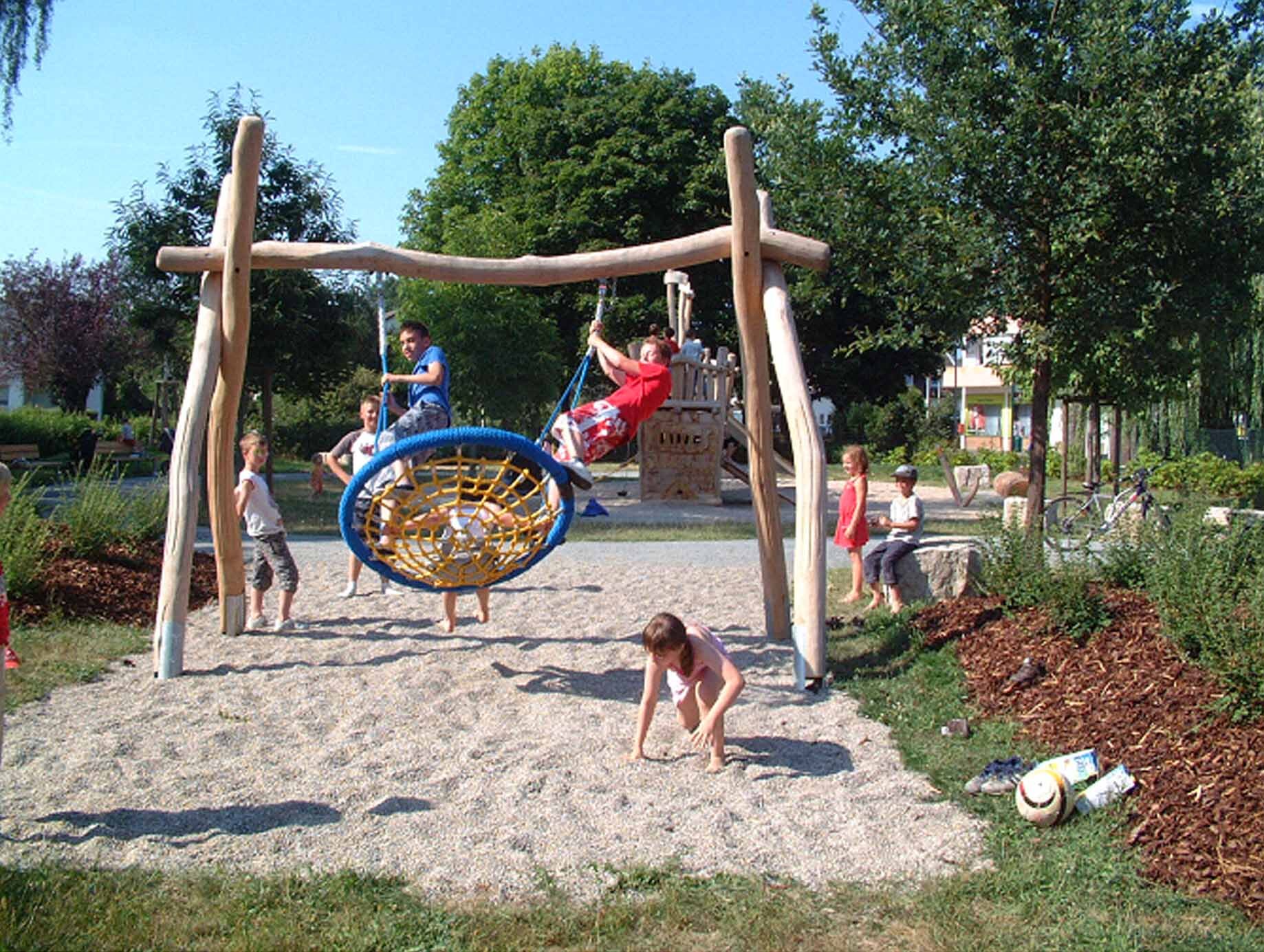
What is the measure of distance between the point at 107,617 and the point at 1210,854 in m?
7.45

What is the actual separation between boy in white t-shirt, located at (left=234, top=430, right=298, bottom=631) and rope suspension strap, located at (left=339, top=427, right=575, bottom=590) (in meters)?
2.08

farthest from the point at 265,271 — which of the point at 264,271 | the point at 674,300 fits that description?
the point at 674,300

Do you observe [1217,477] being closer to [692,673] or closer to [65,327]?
[692,673]

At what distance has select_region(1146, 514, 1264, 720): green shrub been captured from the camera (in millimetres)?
4855

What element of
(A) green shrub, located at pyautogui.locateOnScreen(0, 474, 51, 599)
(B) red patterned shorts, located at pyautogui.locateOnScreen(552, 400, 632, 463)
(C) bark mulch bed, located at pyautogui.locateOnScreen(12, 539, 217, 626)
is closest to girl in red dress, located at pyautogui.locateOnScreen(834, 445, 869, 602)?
(B) red patterned shorts, located at pyautogui.locateOnScreen(552, 400, 632, 463)

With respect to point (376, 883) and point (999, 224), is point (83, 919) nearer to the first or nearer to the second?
point (376, 883)

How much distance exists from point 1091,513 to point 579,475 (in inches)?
415

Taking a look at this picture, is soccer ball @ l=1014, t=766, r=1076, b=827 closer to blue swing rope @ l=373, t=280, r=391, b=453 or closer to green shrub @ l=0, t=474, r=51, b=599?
blue swing rope @ l=373, t=280, r=391, b=453

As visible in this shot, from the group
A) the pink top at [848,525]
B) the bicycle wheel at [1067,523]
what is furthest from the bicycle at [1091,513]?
the pink top at [848,525]

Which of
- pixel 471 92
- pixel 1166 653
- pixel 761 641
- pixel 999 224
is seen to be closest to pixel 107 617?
pixel 761 641

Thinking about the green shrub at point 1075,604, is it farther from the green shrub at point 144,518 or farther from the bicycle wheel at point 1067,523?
the green shrub at point 144,518

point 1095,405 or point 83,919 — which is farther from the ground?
point 1095,405

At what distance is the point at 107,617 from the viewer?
8719 millimetres

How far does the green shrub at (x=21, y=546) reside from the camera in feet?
28.2
